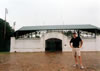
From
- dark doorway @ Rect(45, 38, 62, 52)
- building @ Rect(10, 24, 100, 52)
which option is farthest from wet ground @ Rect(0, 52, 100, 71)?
dark doorway @ Rect(45, 38, 62, 52)

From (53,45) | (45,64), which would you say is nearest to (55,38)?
(53,45)

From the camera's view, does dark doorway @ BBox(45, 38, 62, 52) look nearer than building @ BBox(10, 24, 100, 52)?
No

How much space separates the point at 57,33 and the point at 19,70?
11733 mm

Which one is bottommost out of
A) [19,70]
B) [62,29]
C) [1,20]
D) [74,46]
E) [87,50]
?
[87,50]

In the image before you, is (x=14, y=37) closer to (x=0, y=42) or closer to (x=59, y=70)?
(x=0, y=42)

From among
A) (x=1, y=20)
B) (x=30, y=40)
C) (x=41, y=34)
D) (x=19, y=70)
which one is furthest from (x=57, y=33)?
(x=1, y=20)

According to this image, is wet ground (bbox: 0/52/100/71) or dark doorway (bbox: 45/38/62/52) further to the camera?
dark doorway (bbox: 45/38/62/52)

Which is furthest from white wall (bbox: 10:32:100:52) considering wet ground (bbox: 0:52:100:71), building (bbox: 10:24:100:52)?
wet ground (bbox: 0:52:100:71)

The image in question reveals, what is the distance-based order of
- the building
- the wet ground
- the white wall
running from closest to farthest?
the wet ground
the building
the white wall

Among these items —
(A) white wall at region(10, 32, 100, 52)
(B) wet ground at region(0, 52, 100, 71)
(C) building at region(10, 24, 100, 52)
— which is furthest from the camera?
(A) white wall at region(10, 32, 100, 52)

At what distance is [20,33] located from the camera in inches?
703

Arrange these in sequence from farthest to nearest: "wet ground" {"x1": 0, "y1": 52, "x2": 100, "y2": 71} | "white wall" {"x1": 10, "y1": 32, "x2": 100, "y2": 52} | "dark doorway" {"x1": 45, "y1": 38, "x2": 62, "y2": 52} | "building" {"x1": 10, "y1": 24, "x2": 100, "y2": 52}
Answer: "dark doorway" {"x1": 45, "y1": 38, "x2": 62, "y2": 52} → "white wall" {"x1": 10, "y1": 32, "x2": 100, "y2": 52} → "building" {"x1": 10, "y1": 24, "x2": 100, "y2": 52} → "wet ground" {"x1": 0, "y1": 52, "x2": 100, "y2": 71}

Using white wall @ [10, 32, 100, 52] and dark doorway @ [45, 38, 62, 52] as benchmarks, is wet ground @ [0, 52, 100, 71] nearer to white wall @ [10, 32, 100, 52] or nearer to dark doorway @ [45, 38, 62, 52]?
white wall @ [10, 32, 100, 52]

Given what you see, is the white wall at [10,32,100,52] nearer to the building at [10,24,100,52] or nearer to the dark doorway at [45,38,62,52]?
the building at [10,24,100,52]
